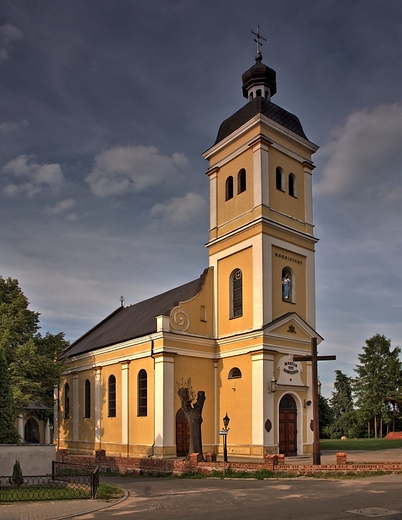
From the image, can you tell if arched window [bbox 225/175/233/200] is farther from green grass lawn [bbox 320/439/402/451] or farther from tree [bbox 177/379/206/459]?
green grass lawn [bbox 320/439/402/451]

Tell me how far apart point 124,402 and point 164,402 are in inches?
172

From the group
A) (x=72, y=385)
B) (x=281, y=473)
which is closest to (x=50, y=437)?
(x=72, y=385)

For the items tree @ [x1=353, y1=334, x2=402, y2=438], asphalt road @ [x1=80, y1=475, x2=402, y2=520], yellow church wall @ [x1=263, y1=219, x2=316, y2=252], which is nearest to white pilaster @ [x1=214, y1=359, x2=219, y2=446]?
yellow church wall @ [x1=263, y1=219, x2=316, y2=252]

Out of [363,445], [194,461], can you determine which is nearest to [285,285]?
[194,461]

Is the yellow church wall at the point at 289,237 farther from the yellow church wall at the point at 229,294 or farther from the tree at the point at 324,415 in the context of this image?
the tree at the point at 324,415

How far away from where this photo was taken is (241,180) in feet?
94.5

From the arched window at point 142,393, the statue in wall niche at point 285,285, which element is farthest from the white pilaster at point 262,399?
the arched window at point 142,393

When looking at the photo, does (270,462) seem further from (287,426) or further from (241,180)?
(241,180)

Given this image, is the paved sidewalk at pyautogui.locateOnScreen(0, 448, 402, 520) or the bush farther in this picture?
the bush

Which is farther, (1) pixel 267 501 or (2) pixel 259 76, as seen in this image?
(2) pixel 259 76

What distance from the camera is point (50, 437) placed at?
4153 cm

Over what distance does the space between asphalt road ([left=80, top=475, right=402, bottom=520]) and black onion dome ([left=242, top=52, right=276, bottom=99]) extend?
21261mm

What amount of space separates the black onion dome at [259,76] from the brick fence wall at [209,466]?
19706mm

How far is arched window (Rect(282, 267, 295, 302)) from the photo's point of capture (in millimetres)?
27500
